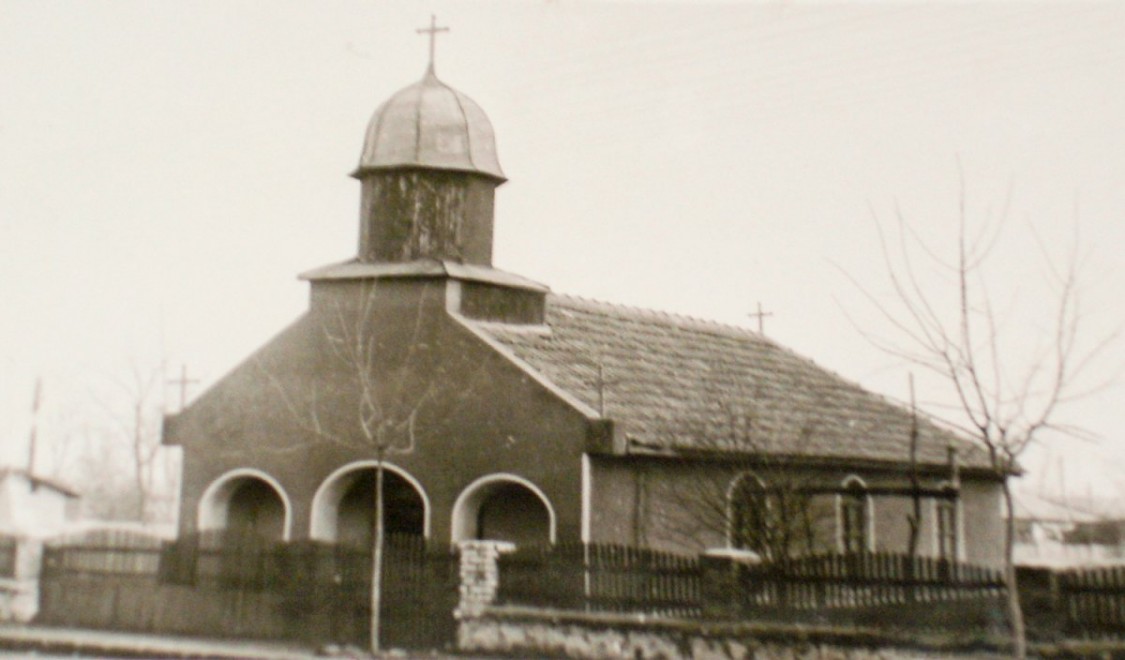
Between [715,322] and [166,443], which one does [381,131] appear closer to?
[166,443]

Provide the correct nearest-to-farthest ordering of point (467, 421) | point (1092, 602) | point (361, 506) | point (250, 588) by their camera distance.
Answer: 1. point (1092, 602)
2. point (250, 588)
3. point (467, 421)
4. point (361, 506)

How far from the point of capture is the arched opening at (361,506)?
73.7ft

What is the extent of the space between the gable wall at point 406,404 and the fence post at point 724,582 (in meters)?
3.52

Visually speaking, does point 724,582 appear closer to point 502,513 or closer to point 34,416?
point 502,513

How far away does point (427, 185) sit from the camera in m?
23.5

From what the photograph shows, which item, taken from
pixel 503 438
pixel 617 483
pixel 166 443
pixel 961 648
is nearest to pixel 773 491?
pixel 617 483

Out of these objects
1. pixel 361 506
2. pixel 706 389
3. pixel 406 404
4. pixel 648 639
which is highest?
pixel 706 389

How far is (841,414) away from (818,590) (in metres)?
12.4

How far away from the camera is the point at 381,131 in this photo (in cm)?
2398

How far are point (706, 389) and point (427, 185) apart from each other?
7.05 metres

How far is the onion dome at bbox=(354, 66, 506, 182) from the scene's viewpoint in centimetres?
2356

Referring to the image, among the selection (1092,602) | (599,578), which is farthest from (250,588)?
(1092,602)

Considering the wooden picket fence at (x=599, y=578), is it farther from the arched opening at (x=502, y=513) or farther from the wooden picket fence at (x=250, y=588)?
the arched opening at (x=502, y=513)

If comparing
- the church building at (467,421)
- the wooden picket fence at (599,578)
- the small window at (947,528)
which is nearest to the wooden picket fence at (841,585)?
the wooden picket fence at (599,578)
